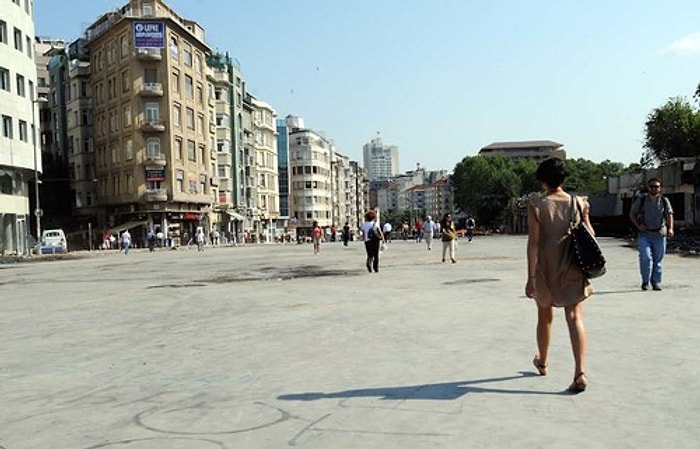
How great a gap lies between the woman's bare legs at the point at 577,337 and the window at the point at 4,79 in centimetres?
4763

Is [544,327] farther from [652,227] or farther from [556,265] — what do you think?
[652,227]

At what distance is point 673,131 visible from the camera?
55.4m

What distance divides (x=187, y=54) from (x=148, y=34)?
654 centimetres

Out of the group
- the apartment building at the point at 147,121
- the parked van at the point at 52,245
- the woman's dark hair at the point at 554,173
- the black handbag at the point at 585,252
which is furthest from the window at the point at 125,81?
the black handbag at the point at 585,252

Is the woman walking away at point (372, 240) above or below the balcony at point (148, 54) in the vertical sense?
below

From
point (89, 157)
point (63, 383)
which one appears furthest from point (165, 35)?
point (63, 383)

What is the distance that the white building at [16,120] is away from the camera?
44.7 metres

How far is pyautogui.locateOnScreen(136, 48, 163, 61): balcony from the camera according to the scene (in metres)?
61.7

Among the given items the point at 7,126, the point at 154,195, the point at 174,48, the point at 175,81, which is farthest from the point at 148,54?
the point at 7,126

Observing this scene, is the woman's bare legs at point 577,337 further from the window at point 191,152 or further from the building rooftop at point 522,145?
the building rooftop at point 522,145

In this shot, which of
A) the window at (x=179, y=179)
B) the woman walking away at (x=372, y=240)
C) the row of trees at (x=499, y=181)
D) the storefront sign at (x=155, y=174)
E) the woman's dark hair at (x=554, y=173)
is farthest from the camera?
the row of trees at (x=499, y=181)

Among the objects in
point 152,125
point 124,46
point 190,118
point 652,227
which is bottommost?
point 652,227

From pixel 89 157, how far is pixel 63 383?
6909 centimetres

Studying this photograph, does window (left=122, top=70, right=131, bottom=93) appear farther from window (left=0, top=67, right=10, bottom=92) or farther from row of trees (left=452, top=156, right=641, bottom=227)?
row of trees (left=452, top=156, right=641, bottom=227)
